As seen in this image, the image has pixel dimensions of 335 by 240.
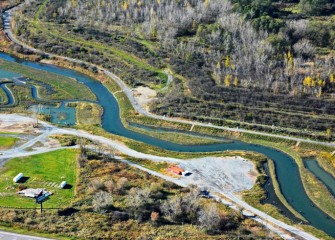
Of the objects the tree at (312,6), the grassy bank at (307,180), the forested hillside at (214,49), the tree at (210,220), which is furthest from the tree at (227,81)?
the tree at (312,6)

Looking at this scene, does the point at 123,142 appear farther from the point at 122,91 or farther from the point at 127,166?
the point at 122,91

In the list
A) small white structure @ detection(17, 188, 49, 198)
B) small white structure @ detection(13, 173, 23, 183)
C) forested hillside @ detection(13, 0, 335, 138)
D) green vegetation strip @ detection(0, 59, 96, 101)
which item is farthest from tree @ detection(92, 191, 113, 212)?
green vegetation strip @ detection(0, 59, 96, 101)

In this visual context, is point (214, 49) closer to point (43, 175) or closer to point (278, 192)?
point (278, 192)

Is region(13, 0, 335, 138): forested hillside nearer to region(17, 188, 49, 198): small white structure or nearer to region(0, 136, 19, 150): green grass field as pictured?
region(0, 136, 19, 150): green grass field

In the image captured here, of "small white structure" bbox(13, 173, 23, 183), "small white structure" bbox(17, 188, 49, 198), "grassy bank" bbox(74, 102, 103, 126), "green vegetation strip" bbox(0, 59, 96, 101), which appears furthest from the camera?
"green vegetation strip" bbox(0, 59, 96, 101)

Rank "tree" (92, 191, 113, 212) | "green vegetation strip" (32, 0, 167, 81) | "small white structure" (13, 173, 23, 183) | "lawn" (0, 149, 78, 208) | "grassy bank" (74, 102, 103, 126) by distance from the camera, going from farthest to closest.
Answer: "green vegetation strip" (32, 0, 167, 81) < "grassy bank" (74, 102, 103, 126) < "small white structure" (13, 173, 23, 183) < "lawn" (0, 149, 78, 208) < "tree" (92, 191, 113, 212)
